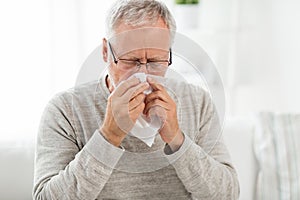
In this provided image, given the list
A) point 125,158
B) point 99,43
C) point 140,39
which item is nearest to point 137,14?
point 140,39

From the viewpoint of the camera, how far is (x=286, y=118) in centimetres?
203

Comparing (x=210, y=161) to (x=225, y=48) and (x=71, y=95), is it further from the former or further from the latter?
(x=225, y=48)

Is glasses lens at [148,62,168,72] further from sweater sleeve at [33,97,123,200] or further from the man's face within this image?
sweater sleeve at [33,97,123,200]

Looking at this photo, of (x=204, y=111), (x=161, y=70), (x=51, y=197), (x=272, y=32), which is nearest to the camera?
(x=161, y=70)

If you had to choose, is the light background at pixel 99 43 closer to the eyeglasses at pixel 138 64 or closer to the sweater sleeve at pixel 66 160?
the sweater sleeve at pixel 66 160

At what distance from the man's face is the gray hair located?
0.02 meters

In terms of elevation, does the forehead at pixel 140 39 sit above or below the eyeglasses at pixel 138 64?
above

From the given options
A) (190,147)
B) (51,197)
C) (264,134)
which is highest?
(190,147)


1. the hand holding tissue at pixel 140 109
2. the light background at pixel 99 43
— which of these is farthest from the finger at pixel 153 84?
the light background at pixel 99 43

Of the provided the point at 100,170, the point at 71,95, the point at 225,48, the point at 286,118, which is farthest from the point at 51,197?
the point at 225,48

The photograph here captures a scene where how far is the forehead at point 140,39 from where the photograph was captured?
1.27 meters

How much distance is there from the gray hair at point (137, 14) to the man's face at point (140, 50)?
2 cm

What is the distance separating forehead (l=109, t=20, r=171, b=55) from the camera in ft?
4.16

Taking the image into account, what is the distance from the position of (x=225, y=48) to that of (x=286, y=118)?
1003 mm
